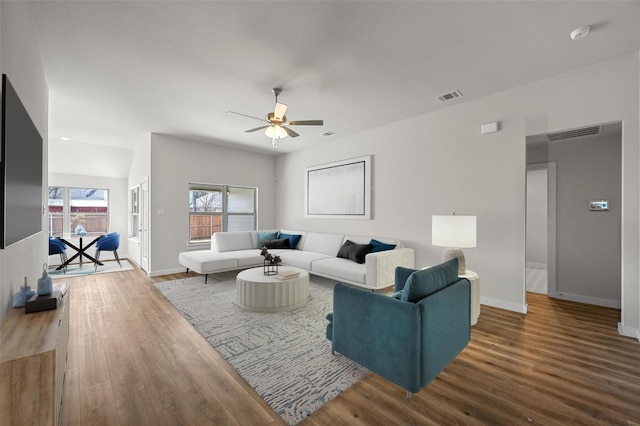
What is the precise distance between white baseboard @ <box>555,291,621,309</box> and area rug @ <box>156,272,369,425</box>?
3.39 meters

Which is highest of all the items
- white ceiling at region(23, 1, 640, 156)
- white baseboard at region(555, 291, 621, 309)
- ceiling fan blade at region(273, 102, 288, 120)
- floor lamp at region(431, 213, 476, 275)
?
white ceiling at region(23, 1, 640, 156)

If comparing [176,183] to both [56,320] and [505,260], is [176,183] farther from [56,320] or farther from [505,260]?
[505,260]

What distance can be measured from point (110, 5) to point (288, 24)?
134 cm

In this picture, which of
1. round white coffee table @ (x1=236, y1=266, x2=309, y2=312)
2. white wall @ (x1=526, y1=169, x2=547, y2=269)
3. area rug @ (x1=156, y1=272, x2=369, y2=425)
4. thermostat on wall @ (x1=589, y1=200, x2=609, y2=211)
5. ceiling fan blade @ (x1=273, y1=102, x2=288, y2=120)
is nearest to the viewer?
area rug @ (x1=156, y1=272, x2=369, y2=425)

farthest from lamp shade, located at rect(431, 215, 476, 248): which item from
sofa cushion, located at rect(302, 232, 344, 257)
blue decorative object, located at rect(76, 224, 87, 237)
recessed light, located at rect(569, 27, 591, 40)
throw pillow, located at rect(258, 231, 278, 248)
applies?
blue decorative object, located at rect(76, 224, 87, 237)

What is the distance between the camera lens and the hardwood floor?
1704 millimetres

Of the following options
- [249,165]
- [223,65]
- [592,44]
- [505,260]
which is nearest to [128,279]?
[249,165]

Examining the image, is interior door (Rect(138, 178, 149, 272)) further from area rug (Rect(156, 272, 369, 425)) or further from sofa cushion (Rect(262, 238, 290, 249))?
sofa cushion (Rect(262, 238, 290, 249))

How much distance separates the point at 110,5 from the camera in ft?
6.85

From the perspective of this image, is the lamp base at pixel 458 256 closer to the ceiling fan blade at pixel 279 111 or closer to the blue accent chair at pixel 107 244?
the ceiling fan blade at pixel 279 111

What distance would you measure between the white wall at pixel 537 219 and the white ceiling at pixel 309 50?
433cm

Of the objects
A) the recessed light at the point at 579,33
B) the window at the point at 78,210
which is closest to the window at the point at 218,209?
the window at the point at 78,210

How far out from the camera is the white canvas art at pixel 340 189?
5160mm

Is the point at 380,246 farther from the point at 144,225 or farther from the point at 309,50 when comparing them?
the point at 144,225
